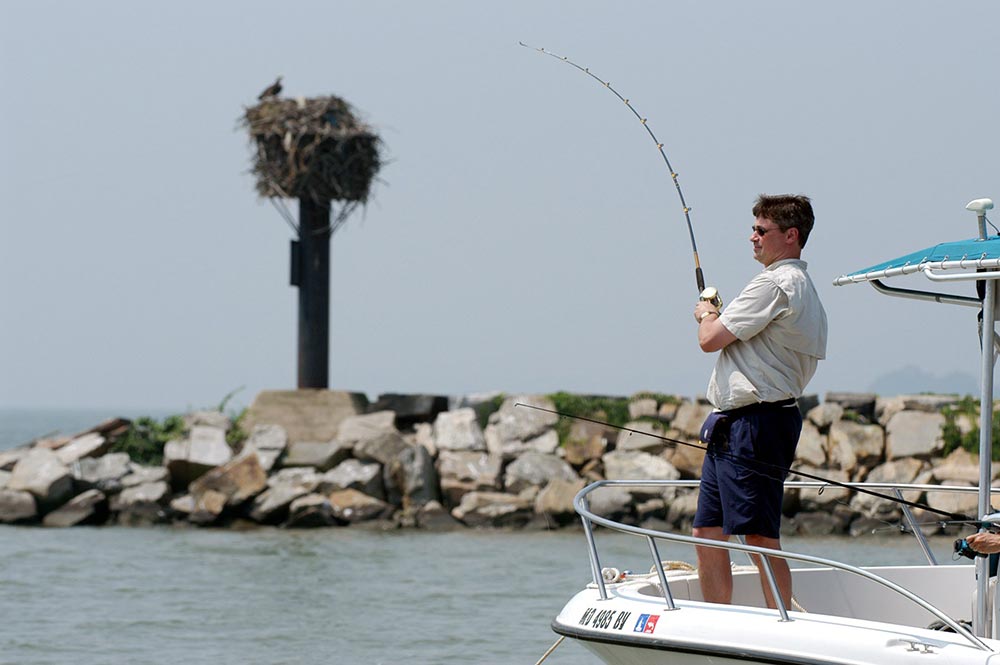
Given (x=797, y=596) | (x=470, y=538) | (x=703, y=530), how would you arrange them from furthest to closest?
(x=470, y=538) → (x=797, y=596) → (x=703, y=530)

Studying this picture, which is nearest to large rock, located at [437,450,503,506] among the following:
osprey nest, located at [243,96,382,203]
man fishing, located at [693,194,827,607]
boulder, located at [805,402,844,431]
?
boulder, located at [805,402,844,431]

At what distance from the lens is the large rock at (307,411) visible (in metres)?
17.7

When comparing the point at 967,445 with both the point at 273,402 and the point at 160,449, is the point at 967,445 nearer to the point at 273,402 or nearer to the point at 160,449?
the point at 273,402

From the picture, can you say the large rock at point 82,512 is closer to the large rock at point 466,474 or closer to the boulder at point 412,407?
the boulder at point 412,407

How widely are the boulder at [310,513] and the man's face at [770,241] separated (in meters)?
11.6

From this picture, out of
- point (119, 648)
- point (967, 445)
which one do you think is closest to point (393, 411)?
point (967, 445)

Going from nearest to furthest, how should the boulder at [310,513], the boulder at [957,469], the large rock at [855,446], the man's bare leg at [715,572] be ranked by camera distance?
the man's bare leg at [715,572] < the boulder at [957,469] < the large rock at [855,446] < the boulder at [310,513]

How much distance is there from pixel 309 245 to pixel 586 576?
714 cm

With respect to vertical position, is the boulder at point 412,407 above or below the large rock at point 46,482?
above

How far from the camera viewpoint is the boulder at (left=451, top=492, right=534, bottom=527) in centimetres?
1603

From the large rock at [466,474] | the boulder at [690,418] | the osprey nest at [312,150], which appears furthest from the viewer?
the osprey nest at [312,150]

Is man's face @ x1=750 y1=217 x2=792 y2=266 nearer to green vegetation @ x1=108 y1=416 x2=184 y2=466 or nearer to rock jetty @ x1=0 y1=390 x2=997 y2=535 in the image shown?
rock jetty @ x1=0 y1=390 x2=997 y2=535

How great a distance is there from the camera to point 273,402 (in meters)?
17.9

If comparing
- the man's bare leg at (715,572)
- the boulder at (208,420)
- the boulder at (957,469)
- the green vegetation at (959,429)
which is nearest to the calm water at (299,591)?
the boulder at (957,469)
